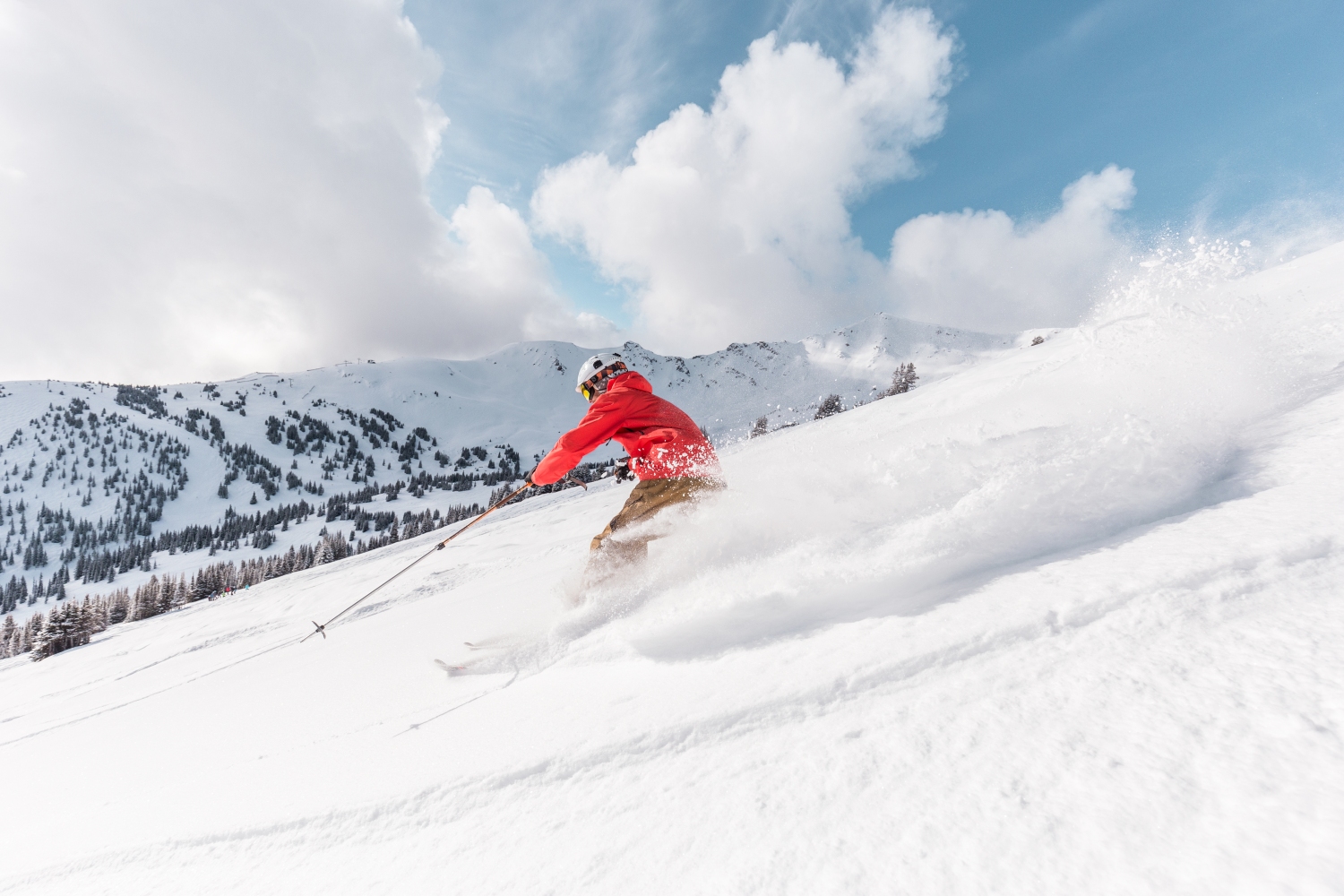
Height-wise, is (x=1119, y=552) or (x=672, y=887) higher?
(x=1119, y=552)

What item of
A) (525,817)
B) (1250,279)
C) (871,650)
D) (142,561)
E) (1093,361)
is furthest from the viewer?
(142,561)

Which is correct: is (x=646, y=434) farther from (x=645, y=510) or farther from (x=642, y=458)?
(x=645, y=510)

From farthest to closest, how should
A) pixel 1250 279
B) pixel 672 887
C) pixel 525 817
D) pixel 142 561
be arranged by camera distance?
pixel 142 561 < pixel 1250 279 < pixel 525 817 < pixel 672 887

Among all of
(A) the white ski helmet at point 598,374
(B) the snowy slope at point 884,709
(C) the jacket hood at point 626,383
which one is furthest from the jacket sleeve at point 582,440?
(B) the snowy slope at point 884,709

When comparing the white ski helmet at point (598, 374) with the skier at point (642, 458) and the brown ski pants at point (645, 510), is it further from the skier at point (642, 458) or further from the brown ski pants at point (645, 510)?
the brown ski pants at point (645, 510)

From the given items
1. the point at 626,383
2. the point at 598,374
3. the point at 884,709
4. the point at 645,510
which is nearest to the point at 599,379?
the point at 598,374

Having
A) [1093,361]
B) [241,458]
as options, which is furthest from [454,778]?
[241,458]

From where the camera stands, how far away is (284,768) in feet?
12.3

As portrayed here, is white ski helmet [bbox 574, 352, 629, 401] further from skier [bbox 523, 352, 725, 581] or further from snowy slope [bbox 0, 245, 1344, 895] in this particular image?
snowy slope [bbox 0, 245, 1344, 895]

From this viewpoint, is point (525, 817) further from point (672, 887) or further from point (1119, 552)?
point (1119, 552)

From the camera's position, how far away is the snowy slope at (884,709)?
170 cm

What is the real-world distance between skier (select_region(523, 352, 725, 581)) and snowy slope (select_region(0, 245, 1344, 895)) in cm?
44

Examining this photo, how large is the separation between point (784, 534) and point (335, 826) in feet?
13.0

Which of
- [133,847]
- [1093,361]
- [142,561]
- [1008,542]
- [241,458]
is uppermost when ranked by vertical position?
[241,458]
